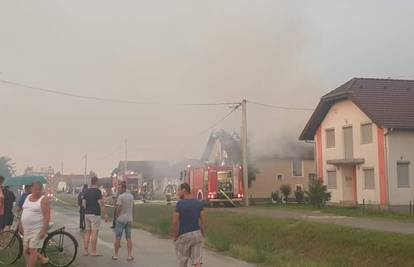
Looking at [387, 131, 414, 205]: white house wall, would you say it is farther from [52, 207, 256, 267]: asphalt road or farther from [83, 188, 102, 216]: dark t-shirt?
[83, 188, 102, 216]: dark t-shirt

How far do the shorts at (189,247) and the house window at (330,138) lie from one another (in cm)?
2810

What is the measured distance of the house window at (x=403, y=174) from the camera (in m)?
31.5

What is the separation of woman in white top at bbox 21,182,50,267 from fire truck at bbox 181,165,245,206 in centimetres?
2672

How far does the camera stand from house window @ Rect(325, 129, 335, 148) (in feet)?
119

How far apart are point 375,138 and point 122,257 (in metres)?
21.4

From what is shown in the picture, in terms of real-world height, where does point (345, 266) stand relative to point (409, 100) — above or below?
below

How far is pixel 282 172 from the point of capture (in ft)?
167

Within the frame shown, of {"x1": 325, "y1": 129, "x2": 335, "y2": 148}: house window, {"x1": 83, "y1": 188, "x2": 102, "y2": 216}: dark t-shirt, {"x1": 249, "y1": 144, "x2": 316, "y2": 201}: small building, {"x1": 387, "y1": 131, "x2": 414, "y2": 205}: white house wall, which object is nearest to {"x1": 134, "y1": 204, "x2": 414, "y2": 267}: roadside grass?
{"x1": 83, "y1": 188, "x2": 102, "y2": 216}: dark t-shirt

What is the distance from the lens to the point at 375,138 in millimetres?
31938

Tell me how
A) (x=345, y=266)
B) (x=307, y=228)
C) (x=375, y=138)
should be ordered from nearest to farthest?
1. (x=345, y=266)
2. (x=307, y=228)
3. (x=375, y=138)

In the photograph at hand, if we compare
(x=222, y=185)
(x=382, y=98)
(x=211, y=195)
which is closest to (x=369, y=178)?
(x=382, y=98)

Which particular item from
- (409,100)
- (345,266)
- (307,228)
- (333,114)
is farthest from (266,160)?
(345,266)

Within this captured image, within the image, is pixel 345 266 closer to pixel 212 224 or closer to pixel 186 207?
pixel 186 207

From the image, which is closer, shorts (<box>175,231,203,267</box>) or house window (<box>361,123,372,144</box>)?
shorts (<box>175,231,203,267</box>)
